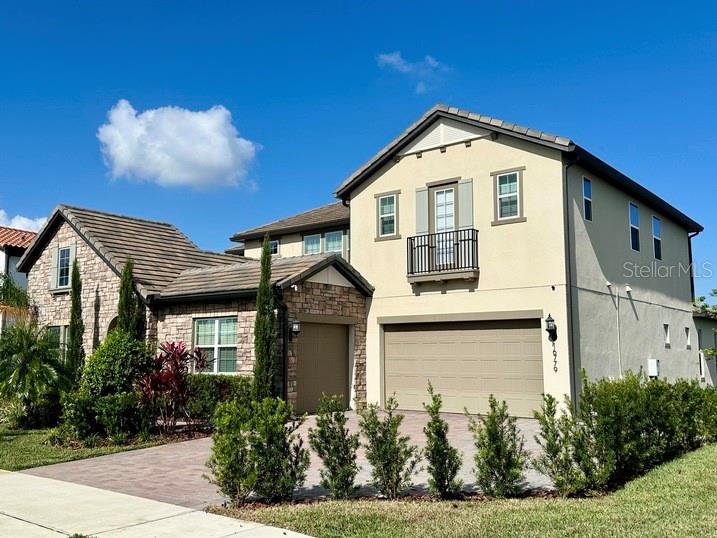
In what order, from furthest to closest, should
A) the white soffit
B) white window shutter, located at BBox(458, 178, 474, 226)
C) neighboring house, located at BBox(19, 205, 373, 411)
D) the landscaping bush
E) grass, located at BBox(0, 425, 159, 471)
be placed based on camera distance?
the white soffit < white window shutter, located at BBox(458, 178, 474, 226) < neighboring house, located at BBox(19, 205, 373, 411) < the landscaping bush < grass, located at BBox(0, 425, 159, 471)

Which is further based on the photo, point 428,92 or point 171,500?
point 428,92

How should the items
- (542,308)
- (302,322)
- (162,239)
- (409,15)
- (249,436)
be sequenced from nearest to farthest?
(249,436) < (409,15) < (542,308) < (302,322) < (162,239)

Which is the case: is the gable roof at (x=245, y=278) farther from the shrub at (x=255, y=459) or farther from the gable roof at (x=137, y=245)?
the shrub at (x=255, y=459)

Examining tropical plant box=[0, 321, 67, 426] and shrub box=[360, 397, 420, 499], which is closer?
shrub box=[360, 397, 420, 499]

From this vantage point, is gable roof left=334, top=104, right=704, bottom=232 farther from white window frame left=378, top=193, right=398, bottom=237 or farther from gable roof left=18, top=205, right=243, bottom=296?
gable roof left=18, top=205, right=243, bottom=296

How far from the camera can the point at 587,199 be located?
1633 centimetres

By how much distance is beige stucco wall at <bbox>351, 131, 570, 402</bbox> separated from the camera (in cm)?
1517

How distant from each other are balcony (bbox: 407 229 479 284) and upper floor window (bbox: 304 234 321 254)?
19.2ft

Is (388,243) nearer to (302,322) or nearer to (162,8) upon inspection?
(302,322)

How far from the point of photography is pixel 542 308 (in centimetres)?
1524

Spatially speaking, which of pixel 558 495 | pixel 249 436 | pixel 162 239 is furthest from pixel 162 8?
pixel 558 495

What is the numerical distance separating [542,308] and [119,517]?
10798 millimetres

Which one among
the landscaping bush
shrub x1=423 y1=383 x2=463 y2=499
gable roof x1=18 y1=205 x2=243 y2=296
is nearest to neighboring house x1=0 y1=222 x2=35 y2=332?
gable roof x1=18 y1=205 x2=243 y2=296

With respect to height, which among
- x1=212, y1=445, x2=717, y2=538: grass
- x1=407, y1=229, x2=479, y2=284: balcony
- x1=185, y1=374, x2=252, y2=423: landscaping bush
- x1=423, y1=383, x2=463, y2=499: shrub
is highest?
x1=407, y1=229, x2=479, y2=284: balcony
